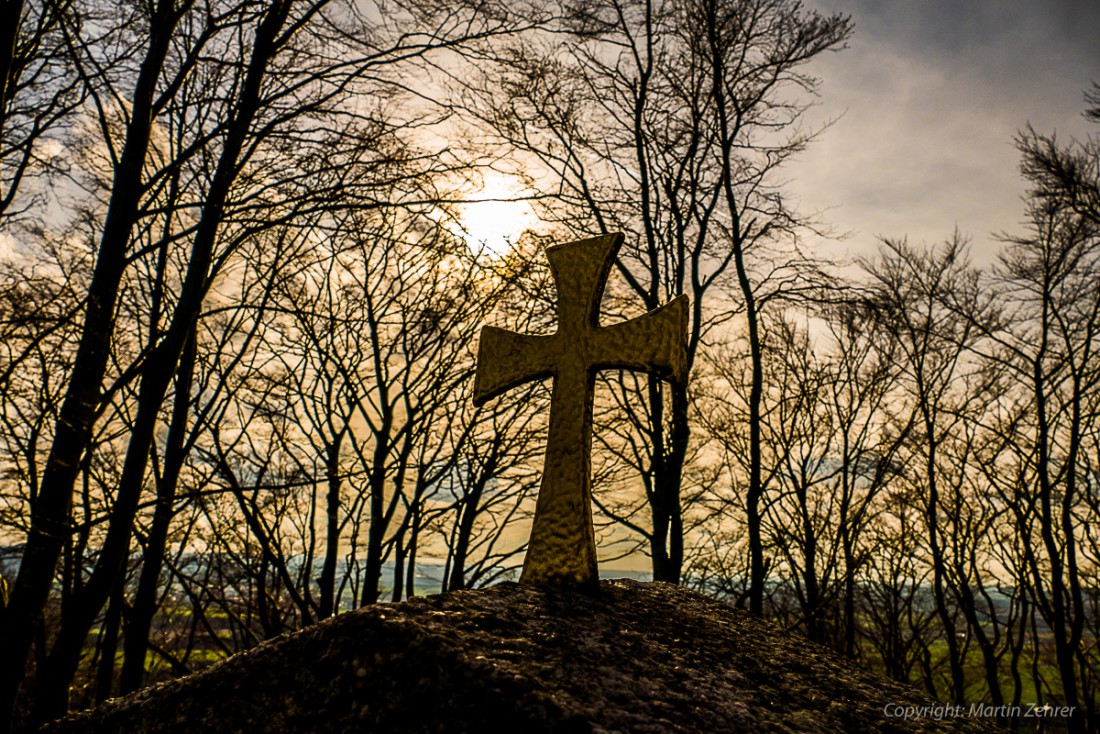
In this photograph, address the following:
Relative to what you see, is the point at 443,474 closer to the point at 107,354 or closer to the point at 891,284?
the point at 107,354

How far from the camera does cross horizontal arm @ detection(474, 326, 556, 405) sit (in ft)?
9.11

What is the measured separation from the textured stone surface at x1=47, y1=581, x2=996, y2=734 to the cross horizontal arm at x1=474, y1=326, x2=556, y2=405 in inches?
39.1

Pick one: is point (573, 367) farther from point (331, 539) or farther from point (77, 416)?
point (331, 539)

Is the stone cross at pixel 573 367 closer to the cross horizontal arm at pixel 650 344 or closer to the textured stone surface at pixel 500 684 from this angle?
the cross horizontal arm at pixel 650 344

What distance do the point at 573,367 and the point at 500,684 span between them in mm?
1492

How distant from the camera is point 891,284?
12.8m

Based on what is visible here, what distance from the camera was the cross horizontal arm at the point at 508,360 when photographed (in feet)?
9.11

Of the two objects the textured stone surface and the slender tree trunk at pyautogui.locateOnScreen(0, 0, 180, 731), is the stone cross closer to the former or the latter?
the textured stone surface

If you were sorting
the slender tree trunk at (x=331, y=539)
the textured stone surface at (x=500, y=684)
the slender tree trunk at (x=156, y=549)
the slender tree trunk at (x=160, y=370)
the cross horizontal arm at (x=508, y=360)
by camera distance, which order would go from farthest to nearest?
the slender tree trunk at (x=331, y=539), the slender tree trunk at (x=156, y=549), the slender tree trunk at (x=160, y=370), the cross horizontal arm at (x=508, y=360), the textured stone surface at (x=500, y=684)

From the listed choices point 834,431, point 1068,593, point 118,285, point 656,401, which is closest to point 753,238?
point 656,401

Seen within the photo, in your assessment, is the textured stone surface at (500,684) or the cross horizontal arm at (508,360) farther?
the cross horizontal arm at (508,360)

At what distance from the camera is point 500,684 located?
4.48 ft

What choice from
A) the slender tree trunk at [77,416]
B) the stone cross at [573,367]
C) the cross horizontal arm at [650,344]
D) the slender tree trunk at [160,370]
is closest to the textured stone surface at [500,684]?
the stone cross at [573,367]

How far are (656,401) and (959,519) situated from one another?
404 inches
